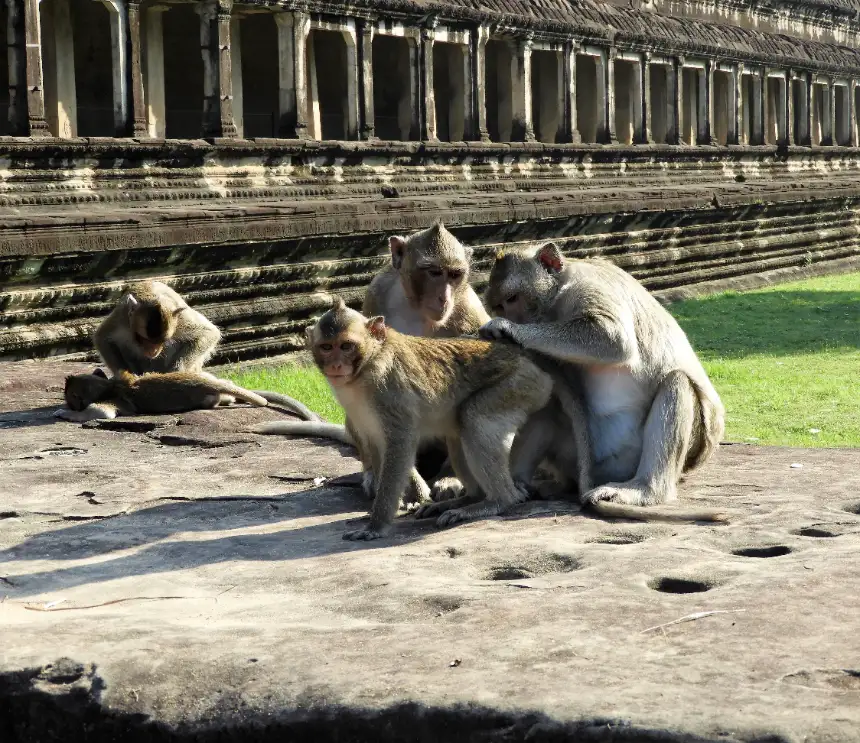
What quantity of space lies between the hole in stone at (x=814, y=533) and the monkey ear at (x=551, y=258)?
53.9 inches

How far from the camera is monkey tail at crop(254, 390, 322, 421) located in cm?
743

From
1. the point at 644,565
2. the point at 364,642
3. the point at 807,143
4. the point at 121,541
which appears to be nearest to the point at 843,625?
the point at 644,565

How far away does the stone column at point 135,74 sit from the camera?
13.1 metres

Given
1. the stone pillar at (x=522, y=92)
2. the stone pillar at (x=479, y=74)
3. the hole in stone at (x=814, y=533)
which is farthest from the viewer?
the stone pillar at (x=522, y=92)

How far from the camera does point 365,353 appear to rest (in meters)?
4.73

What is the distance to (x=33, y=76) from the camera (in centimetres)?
1202

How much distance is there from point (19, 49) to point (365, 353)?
8.46 meters

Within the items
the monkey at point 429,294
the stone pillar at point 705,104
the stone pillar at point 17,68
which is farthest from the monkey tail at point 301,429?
the stone pillar at point 705,104

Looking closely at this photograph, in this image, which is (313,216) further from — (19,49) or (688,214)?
(688,214)

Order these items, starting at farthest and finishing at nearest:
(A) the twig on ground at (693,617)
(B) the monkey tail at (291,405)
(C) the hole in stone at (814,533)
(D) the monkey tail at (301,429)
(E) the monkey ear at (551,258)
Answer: (B) the monkey tail at (291,405), (D) the monkey tail at (301,429), (E) the monkey ear at (551,258), (C) the hole in stone at (814,533), (A) the twig on ground at (693,617)

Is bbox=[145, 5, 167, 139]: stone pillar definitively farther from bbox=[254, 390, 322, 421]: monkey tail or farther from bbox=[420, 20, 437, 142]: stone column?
bbox=[254, 390, 322, 421]: monkey tail

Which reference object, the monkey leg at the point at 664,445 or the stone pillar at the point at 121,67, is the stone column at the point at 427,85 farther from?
the monkey leg at the point at 664,445

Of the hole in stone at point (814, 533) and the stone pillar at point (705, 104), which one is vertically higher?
the stone pillar at point (705, 104)

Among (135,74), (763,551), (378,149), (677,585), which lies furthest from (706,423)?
(378,149)
